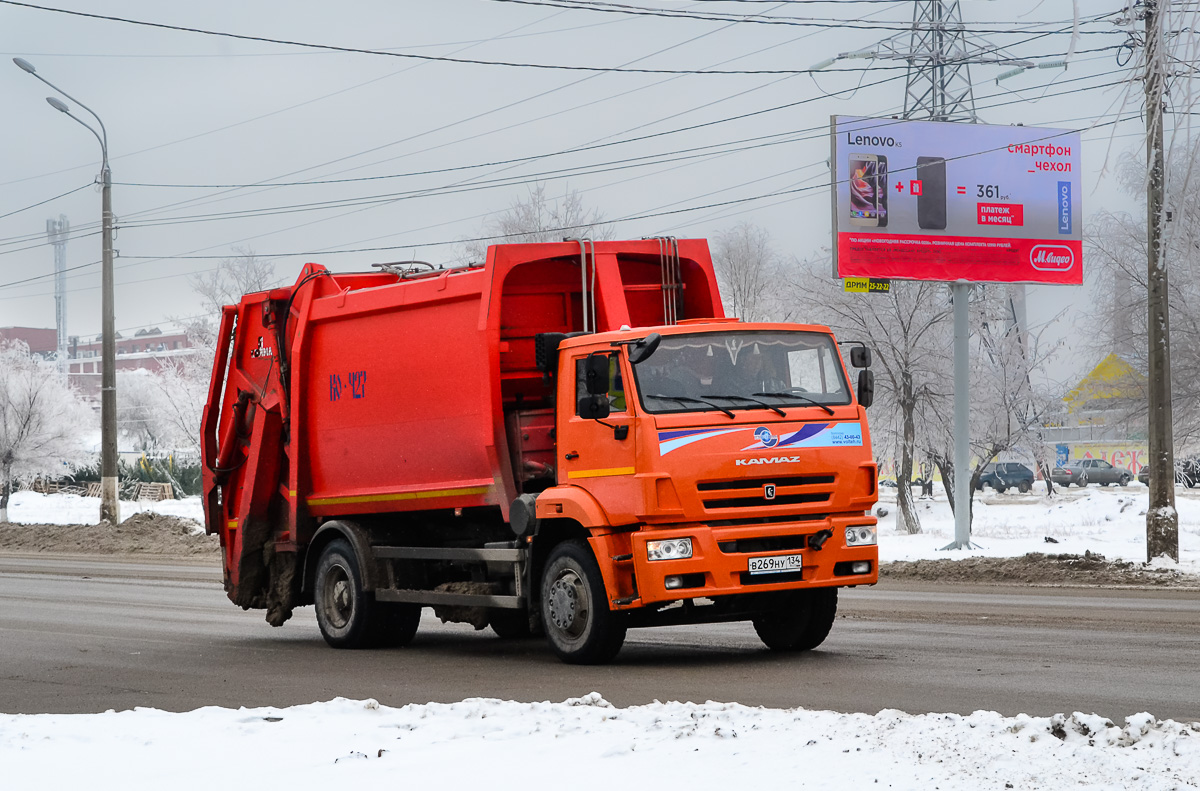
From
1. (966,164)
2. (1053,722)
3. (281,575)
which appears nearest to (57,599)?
(281,575)

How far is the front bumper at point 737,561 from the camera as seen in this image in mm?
10172

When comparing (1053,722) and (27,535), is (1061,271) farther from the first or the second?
(27,535)

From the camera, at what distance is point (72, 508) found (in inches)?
2331

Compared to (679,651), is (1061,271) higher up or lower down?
higher up

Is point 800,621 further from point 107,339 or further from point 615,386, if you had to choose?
point 107,339

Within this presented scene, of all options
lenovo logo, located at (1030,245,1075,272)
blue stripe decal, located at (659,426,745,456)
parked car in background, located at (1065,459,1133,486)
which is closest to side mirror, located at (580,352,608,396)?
blue stripe decal, located at (659,426,745,456)

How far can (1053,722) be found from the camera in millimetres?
6371

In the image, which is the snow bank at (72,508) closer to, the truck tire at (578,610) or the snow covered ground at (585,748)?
the truck tire at (578,610)

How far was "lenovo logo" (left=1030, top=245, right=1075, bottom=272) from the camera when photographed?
28047 mm

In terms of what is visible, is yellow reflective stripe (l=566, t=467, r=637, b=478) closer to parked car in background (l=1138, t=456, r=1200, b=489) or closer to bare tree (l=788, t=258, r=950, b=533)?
bare tree (l=788, t=258, r=950, b=533)

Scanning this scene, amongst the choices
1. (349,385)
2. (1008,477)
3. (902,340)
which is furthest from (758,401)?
(1008,477)

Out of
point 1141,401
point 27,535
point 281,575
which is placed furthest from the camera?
point 27,535

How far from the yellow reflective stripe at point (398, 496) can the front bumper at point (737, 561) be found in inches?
73.1

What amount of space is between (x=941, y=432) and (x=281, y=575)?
930 inches
